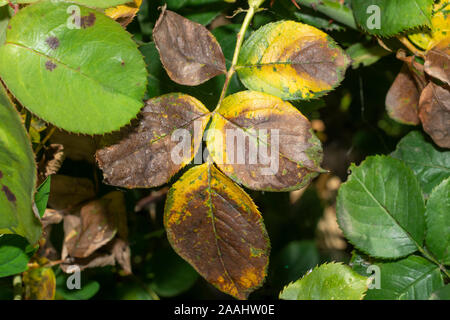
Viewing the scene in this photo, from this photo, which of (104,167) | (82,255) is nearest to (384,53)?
(104,167)

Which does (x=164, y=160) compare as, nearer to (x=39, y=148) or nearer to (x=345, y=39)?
(x=39, y=148)

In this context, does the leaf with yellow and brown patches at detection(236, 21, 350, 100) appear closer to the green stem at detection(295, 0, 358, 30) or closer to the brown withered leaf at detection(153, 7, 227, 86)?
the brown withered leaf at detection(153, 7, 227, 86)

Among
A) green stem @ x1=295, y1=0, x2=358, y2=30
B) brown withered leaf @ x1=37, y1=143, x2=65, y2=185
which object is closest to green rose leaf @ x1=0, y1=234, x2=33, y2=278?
brown withered leaf @ x1=37, y1=143, x2=65, y2=185

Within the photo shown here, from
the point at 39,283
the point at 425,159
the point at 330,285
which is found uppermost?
the point at 425,159

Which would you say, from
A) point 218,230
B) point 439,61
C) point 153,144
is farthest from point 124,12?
point 439,61

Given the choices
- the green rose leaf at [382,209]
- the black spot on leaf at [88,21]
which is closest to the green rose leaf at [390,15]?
the green rose leaf at [382,209]

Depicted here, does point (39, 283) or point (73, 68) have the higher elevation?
point (73, 68)

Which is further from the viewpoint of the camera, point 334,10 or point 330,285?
point 334,10

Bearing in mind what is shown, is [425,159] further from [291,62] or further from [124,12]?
[124,12]
